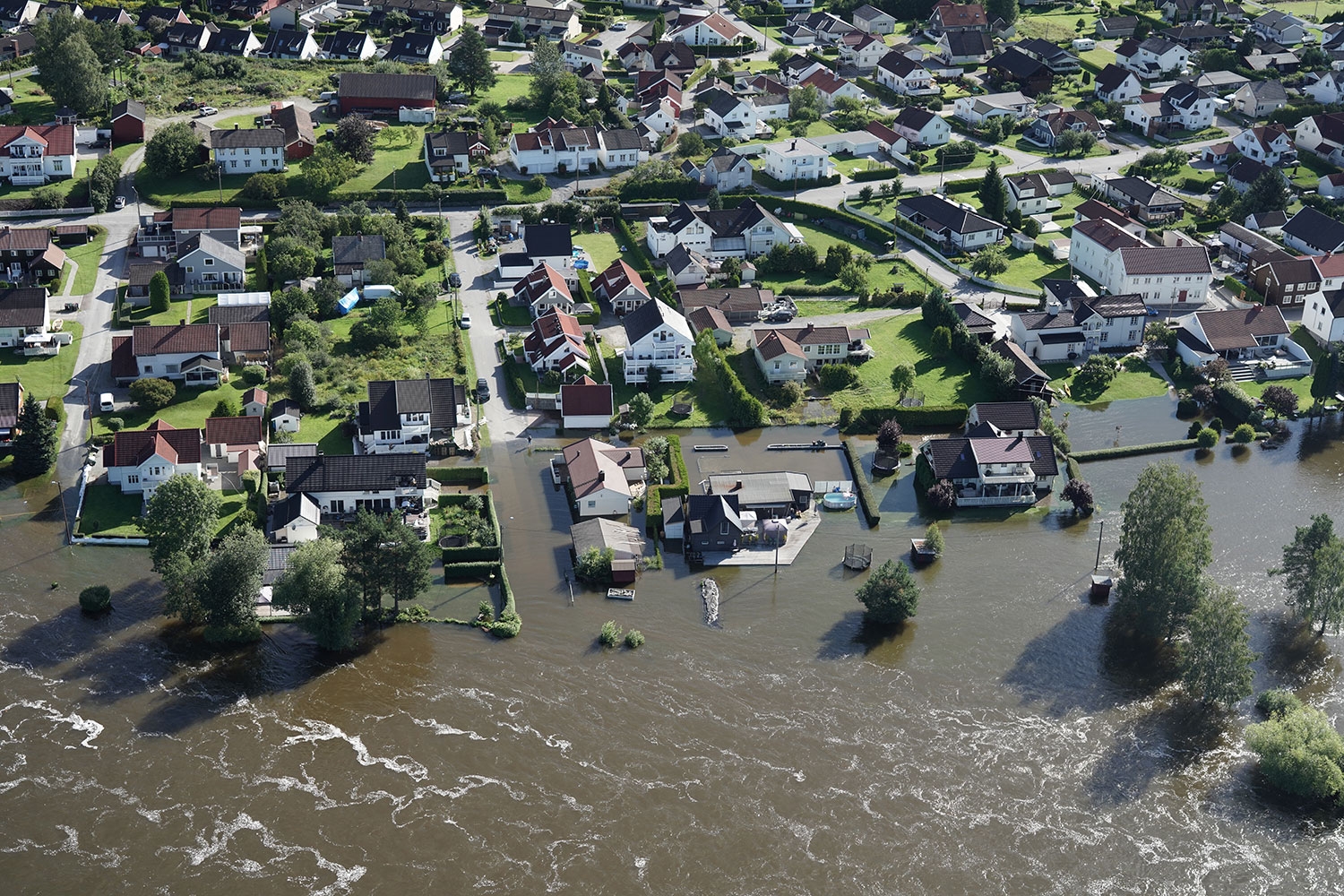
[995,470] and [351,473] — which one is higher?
[995,470]

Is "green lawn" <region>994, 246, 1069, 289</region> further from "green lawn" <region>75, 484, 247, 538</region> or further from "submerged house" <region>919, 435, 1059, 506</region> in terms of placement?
"green lawn" <region>75, 484, 247, 538</region>

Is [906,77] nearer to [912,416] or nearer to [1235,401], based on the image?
[1235,401]

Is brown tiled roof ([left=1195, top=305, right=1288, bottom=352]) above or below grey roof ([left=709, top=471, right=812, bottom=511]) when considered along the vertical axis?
A: above

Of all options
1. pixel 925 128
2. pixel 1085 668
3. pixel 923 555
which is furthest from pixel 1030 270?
pixel 1085 668

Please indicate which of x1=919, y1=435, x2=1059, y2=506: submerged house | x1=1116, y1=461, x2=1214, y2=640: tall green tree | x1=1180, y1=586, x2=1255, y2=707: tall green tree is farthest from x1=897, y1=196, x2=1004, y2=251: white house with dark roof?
x1=1180, y1=586, x2=1255, y2=707: tall green tree

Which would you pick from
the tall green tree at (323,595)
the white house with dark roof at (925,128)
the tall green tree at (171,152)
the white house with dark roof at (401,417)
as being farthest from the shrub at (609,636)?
the white house with dark roof at (925,128)

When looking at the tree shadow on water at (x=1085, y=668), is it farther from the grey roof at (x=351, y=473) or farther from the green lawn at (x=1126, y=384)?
the grey roof at (x=351, y=473)
